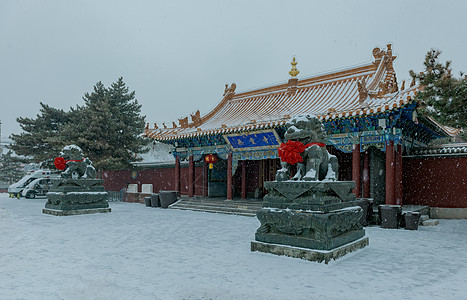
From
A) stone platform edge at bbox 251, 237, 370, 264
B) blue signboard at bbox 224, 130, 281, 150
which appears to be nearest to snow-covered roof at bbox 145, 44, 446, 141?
blue signboard at bbox 224, 130, 281, 150

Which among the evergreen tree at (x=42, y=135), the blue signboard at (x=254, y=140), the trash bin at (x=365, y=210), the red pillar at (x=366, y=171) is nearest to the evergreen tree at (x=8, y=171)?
the evergreen tree at (x=42, y=135)

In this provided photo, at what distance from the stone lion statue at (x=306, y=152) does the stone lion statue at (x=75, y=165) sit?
26.1 feet

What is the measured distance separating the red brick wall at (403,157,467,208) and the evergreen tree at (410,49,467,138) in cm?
425

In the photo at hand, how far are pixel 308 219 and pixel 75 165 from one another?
8680 millimetres

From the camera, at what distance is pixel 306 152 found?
212 inches

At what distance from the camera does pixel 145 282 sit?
3.77m

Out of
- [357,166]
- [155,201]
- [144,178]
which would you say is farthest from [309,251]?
[144,178]

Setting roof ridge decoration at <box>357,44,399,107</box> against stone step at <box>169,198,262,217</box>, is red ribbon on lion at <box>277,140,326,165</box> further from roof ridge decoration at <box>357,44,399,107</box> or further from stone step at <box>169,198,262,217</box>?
roof ridge decoration at <box>357,44,399,107</box>

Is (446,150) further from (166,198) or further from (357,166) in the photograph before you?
(166,198)

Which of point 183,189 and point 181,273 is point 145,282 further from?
point 183,189

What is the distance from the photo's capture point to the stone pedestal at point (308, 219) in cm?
479

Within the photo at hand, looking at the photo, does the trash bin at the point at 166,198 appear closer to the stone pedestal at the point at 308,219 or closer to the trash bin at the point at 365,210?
the trash bin at the point at 365,210

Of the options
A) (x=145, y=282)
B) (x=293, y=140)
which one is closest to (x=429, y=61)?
(x=293, y=140)

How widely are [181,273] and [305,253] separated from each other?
1.85 meters
